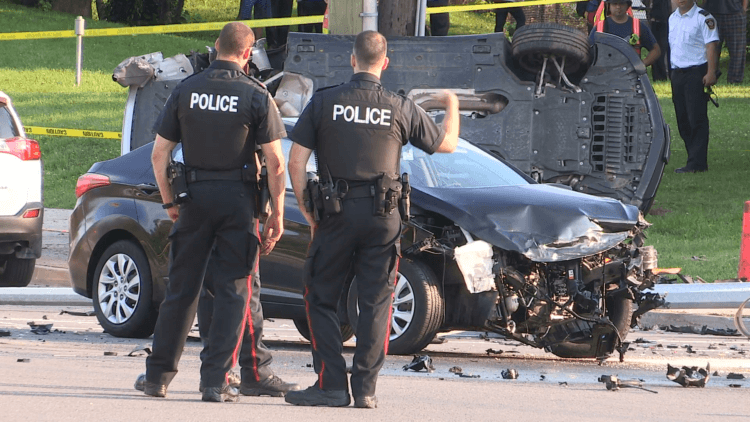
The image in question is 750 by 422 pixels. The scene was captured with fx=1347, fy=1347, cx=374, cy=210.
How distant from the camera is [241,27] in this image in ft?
19.6

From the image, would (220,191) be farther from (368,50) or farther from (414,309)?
(414,309)

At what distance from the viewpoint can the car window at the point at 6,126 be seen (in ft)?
37.7

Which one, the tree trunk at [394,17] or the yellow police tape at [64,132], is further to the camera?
the yellow police tape at [64,132]

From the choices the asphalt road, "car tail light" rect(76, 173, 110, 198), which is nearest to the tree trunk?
the asphalt road

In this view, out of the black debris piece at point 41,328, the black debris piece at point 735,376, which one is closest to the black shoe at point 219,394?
the black debris piece at point 735,376

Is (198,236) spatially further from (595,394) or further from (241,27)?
(595,394)

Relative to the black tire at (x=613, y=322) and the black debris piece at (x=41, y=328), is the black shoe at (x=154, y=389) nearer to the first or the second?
the black tire at (x=613, y=322)

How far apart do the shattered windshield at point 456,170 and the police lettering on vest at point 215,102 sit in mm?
2323

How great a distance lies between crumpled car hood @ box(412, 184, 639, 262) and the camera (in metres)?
7.50

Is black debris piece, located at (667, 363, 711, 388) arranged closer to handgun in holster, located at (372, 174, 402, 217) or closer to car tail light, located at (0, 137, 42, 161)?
handgun in holster, located at (372, 174, 402, 217)

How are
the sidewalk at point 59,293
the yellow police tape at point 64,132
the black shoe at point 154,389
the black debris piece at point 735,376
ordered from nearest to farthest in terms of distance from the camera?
the black shoe at point 154,389 < the black debris piece at point 735,376 < the sidewalk at point 59,293 < the yellow police tape at point 64,132

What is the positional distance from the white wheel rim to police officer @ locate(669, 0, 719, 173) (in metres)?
8.31

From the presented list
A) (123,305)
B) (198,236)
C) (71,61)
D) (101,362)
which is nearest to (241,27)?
(198,236)

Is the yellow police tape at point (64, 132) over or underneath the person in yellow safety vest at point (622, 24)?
underneath
